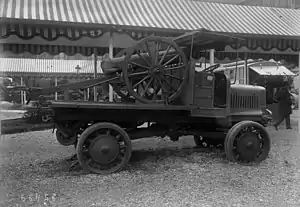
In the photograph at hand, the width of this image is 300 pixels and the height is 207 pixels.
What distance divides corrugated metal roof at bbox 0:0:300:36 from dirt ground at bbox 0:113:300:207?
294 cm

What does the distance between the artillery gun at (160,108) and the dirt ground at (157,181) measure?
1.16 ft

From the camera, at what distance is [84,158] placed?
5.05 m

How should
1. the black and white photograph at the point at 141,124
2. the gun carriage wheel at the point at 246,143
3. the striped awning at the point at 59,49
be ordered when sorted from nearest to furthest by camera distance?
the black and white photograph at the point at 141,124
the gun carriage wheel at the point at 246,143
the striped awning at the point at 59,49

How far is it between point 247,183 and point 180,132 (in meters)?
1.74

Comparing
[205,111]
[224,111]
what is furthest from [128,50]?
[224,111]

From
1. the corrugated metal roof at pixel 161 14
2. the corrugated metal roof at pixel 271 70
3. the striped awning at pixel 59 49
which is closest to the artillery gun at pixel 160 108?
the corrugated metal roof at pixel 161 14

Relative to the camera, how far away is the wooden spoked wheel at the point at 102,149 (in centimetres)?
503

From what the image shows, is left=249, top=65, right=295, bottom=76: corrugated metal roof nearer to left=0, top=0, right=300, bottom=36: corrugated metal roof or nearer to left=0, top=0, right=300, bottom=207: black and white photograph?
left=0, top=0, right=300, bottom=36: corrugated metal roof

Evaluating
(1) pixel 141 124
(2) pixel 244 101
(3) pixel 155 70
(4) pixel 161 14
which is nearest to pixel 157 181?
(1) pixel 141 124

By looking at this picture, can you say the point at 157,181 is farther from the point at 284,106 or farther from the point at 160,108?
the point at 284,106

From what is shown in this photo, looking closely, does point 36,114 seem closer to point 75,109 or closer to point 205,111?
point 75,109

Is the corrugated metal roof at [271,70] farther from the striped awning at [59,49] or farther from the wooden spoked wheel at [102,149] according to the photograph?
the wooden spoked wheel at [102,149]

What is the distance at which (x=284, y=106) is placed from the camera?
1119 cm

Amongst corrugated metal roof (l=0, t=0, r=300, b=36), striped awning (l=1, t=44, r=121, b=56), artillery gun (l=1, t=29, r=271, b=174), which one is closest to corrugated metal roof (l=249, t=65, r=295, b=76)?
corrugated metal roof (l=0, t=0, r=300, b=36)
